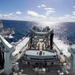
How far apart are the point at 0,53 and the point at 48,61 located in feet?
35.7

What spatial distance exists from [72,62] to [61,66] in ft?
14.8

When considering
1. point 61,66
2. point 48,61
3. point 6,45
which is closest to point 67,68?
point 61,66

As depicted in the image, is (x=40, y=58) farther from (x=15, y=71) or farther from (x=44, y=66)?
(x=15, y=71)

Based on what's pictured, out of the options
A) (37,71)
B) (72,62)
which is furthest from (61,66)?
(37,71)

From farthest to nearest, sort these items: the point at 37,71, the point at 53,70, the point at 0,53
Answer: the point at 0,53 < the point at 53,70 < the point at 37,71

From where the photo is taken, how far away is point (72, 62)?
32.9 meters

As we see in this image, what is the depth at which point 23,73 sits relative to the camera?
1305 inches

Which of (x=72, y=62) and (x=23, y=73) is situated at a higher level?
(x=72, y=62)

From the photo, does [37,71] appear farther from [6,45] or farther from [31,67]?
[6,45]

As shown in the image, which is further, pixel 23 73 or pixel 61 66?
pixel 61 66

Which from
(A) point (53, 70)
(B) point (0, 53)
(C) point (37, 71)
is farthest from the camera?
(B) point (0, 53)

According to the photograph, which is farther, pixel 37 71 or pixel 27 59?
pixel 27 59

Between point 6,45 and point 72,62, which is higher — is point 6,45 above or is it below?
above

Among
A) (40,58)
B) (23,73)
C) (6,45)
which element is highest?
(6,45)
